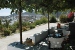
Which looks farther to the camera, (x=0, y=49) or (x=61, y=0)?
(x=0, y=49)

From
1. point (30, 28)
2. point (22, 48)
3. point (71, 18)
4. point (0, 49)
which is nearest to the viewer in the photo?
point (22, 48)

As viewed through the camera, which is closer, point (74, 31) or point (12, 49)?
point (12, 49)

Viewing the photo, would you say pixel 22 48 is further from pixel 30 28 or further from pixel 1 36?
pixel 30 28

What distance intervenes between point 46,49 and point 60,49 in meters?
1.07

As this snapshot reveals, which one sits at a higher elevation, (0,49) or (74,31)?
(74,31)

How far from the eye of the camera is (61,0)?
7.14 meters

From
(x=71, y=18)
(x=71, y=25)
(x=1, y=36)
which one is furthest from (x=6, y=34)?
(x=71, y=18)

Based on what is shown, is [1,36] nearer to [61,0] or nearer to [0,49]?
[0,49]

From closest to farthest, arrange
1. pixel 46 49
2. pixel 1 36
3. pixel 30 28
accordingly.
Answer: pixel 46 49 < pixel 1 36 < pixel 30 28

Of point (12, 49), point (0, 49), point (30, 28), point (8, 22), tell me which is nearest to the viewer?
point (12, 49)

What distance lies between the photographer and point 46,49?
8.81 meters

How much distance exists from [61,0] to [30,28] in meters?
13.8

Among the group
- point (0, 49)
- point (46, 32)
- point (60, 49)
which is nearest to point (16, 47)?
point (60, 49)

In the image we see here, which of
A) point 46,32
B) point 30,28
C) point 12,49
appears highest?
point 12,49
